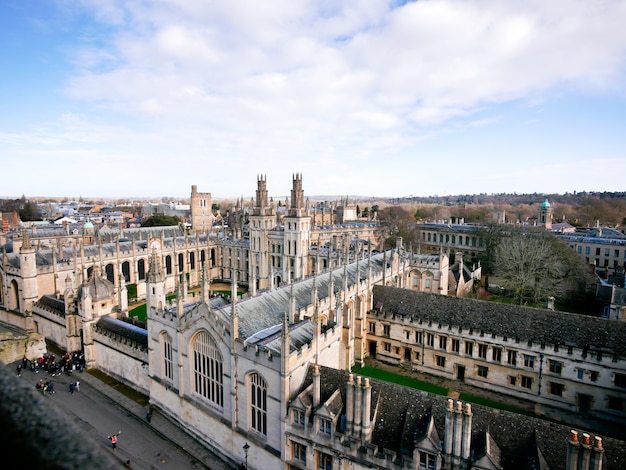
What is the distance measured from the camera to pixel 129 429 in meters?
25.6

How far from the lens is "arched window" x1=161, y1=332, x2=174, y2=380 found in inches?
1039

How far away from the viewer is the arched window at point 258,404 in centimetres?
2109

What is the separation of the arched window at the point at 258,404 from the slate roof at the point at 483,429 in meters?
3.42

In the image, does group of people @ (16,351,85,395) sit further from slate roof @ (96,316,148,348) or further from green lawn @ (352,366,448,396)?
green lawn @ (352,366,448,396)

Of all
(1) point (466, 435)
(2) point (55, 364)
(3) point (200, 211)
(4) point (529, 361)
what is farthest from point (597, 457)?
(3) point (200, 211)

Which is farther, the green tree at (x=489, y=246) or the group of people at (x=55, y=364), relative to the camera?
the green tree at (x=489, y=246)

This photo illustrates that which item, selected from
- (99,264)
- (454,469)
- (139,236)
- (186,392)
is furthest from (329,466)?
(139,236)

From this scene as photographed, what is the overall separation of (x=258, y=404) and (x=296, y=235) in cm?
3394

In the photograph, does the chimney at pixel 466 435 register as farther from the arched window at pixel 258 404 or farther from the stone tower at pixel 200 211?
the stone tower at pixel 200 211

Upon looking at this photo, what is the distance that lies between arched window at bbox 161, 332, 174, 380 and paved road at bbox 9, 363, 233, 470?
10.2 feet

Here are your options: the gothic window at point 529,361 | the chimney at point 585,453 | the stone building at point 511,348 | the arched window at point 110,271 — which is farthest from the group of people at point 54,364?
the gothic window at point 529,361

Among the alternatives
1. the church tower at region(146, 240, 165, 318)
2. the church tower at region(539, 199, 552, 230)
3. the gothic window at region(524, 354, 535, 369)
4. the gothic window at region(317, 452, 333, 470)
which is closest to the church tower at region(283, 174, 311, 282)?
the church tower at region(146, 240, 165, 318)

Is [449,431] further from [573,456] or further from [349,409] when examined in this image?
[349,409]

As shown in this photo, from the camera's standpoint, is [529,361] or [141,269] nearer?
[529,361]
